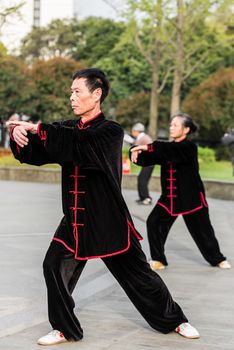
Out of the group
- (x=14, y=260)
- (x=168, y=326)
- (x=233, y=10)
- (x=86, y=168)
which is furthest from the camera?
(x=233, y=10)

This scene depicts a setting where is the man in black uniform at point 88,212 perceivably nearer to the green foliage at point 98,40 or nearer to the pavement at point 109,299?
the pavement at point 109,299

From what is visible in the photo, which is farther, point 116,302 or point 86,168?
A: point 116,302

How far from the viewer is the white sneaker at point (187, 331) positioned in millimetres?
5383

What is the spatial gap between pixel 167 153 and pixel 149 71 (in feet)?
138

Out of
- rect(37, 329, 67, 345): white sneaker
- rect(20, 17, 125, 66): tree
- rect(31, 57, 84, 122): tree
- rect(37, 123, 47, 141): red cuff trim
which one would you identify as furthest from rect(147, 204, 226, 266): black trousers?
rect(20, 17, 125, 66): tree

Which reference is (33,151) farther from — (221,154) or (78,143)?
(221,154)

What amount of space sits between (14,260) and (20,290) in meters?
1.63

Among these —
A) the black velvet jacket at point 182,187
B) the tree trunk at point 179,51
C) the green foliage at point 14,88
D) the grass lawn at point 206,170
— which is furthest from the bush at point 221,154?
the black velvet jacket at point 182,187

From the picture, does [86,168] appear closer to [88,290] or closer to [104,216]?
[104,216]

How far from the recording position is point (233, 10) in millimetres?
30359

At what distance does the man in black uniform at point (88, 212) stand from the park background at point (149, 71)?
672 inches

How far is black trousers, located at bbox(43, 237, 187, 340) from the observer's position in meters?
5.04

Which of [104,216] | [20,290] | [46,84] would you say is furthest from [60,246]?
[46,84]

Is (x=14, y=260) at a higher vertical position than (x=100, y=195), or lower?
lower
